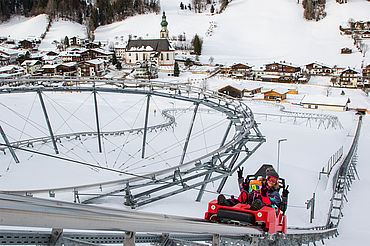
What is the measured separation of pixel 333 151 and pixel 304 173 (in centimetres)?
533

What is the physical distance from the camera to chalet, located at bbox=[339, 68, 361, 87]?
57.7 metres

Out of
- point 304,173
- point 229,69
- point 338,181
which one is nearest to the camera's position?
point 338,181

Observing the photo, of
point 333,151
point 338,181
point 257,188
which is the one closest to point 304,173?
point 338,181

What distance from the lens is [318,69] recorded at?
67.6 m

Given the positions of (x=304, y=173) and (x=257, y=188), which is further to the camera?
(x=304, y=173)

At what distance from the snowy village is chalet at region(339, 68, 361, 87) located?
245 mm

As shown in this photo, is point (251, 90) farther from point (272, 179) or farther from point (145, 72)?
point (272, 179)

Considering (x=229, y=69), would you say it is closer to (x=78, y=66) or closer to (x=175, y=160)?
(x=78, y=66)

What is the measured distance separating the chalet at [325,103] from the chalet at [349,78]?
21.0 metres

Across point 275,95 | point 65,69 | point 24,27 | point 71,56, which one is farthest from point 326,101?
point 24,27

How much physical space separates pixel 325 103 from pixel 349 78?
23.2 meters

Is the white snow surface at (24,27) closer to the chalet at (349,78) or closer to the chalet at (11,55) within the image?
the chalet at (11,55)

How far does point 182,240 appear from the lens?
3.81 meters

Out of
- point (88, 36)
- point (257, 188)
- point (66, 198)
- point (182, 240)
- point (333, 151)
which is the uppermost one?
point (88, 36)
